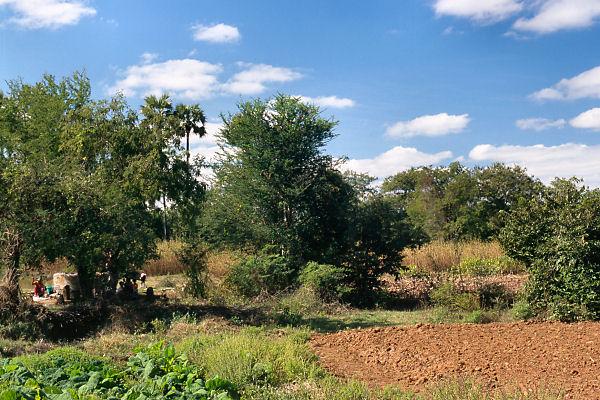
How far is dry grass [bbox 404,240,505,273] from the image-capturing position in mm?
22406

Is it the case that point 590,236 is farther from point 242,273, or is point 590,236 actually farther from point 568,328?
point 242,273

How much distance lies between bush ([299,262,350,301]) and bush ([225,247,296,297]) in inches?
29.7

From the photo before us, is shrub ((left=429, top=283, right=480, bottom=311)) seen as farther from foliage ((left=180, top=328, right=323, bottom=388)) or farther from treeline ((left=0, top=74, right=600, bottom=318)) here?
foliage ((left=180, top=328, right=323, bottom=388))

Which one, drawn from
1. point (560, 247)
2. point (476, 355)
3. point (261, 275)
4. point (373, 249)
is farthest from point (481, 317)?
point (261, 275)

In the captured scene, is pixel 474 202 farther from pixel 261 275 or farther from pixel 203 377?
pixel 203 377

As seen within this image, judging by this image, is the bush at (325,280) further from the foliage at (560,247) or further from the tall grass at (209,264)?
the foliage at (560,247)

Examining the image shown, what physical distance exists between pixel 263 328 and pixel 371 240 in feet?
23.2

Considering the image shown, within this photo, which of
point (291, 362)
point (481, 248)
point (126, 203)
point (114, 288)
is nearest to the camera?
point (291, 362)

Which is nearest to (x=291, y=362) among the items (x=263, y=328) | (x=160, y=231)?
(x=263, y=328)

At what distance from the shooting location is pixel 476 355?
28.3ft

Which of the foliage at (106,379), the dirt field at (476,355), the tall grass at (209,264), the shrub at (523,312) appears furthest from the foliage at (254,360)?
the tall grass at (209,264)

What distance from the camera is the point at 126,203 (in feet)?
42.9

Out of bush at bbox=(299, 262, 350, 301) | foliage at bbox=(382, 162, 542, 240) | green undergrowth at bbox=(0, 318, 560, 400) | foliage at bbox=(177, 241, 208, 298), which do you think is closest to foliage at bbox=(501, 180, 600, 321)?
bush at bbox=(299, 262, 350, 301)

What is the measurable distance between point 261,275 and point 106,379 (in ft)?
34.6
